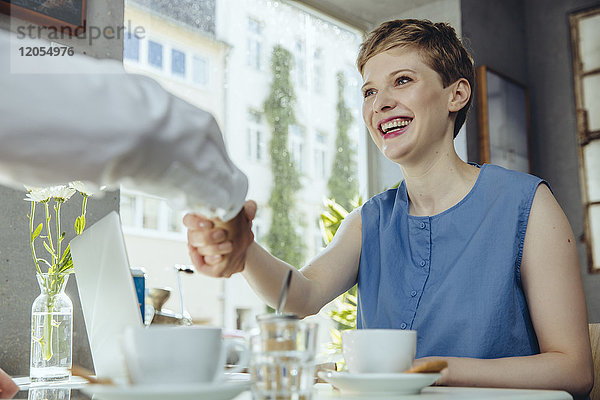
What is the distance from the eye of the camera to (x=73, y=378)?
4.83 feet

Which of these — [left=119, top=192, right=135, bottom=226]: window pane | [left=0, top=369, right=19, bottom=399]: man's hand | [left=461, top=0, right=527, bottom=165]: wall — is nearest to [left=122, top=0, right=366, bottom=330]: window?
[left=119, top=192, right=135, bottom=226]: window pane

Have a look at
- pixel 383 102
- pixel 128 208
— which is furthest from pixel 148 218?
pixel 383 102

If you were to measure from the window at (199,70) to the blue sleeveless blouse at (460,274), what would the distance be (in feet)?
5.83

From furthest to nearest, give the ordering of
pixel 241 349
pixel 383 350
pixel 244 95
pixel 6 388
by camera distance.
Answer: pixel 244 95 < pixel 6 388 < pixel 383 350 < pixel 241 349

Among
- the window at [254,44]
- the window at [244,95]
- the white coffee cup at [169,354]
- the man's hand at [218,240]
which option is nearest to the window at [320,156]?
the window at [244,95]

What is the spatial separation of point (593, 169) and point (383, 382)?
125 inches

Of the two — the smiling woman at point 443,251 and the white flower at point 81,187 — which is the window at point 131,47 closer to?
the white flower at point 81,187

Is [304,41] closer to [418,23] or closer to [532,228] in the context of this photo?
[418,23]

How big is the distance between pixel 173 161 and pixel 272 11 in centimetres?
289

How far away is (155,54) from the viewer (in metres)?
2.93

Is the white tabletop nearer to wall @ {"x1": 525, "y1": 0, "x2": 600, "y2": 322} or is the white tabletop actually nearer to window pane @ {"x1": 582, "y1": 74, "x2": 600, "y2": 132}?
wall @ {"x1": 525, "y1": 0, "x2": 600, "y2": 322}

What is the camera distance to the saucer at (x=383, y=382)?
0.78 meters

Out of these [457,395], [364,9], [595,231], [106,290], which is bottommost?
[457,395]

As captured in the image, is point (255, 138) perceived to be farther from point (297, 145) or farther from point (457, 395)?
point (457, 395)
